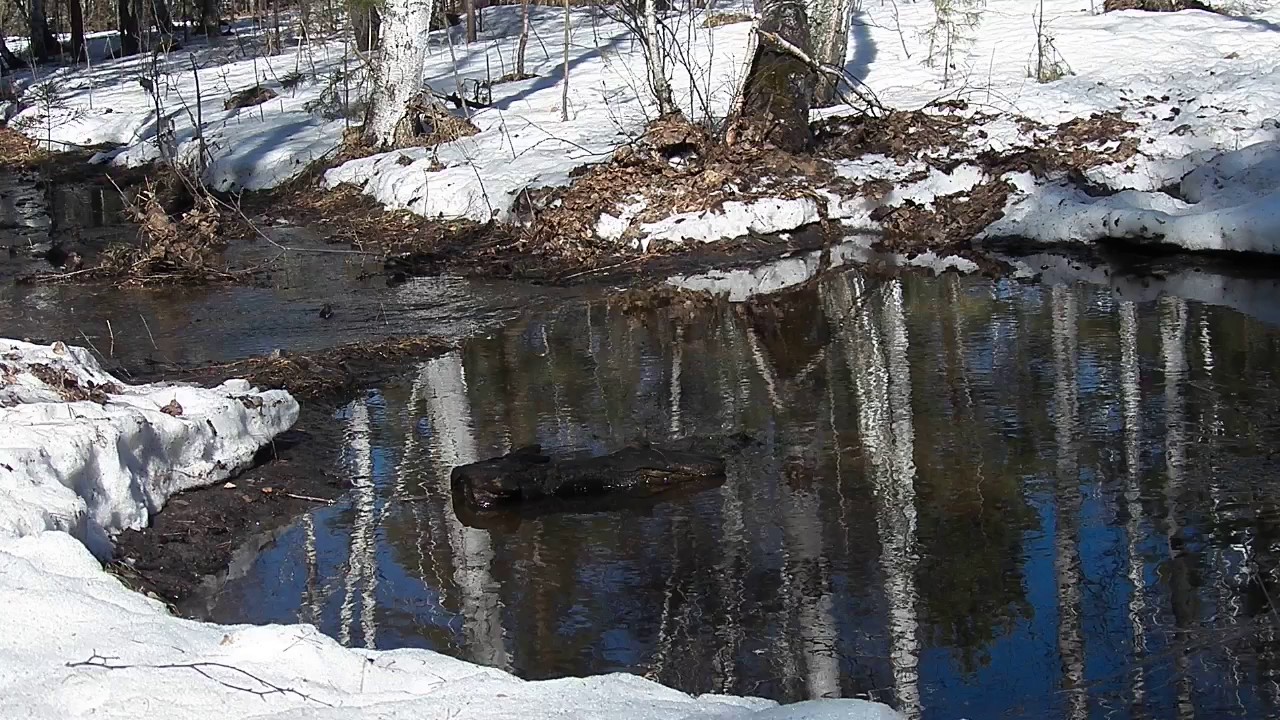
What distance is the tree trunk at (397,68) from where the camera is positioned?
17.3 m

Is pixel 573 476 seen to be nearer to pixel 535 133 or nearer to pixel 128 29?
pixel 535 133

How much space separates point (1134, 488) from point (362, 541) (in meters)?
3.40

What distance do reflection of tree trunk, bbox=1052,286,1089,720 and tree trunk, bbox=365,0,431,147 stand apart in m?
10.00

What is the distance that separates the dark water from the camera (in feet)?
15.8

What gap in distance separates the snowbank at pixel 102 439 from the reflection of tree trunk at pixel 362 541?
46 centimetres

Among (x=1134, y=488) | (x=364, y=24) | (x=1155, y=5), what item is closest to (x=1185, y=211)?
(x=1134, y=488)

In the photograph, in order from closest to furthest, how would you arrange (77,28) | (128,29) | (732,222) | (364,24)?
(732,222), (364,24), (77,28), (128,29)

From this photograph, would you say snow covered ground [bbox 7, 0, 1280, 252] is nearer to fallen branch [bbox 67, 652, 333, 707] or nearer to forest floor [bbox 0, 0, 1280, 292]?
forest floor [bbox 0, 0, 1280, 292]

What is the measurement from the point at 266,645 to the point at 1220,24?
62.2ft

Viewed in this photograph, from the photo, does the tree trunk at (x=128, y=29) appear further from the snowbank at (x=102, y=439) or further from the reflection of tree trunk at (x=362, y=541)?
the snowbank at (x=102, y=439)

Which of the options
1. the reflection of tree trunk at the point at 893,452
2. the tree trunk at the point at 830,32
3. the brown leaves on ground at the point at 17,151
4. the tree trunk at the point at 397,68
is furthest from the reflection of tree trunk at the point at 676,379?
the brown leaves on ground at the point at 17,151

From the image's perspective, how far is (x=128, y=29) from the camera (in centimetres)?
3675

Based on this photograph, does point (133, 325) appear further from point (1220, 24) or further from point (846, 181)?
point (1220, 24)

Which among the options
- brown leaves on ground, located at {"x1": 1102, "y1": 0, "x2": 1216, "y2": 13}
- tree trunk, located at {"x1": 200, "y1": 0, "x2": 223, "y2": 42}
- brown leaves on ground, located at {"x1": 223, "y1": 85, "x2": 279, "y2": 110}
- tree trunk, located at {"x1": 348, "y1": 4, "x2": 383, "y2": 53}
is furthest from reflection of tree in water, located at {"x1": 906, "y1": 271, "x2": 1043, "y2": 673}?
tree trunk, located at {"x1": 200, "y1": 0, "x2": 223, "y2": 42}
